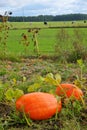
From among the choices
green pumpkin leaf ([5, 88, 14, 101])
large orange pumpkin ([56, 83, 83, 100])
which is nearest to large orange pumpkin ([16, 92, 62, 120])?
green pumpkin leaf ([5, 88, 14, 101])

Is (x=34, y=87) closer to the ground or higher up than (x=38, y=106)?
higher up

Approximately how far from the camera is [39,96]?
3.87 meters

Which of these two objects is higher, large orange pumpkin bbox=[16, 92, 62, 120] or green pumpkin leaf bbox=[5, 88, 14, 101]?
green pumpkin leaf bbox=[5, 88, 14, 101]

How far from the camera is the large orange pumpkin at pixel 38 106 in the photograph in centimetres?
380

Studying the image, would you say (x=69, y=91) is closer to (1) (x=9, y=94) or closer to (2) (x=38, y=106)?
(2) (x=38, y=106)

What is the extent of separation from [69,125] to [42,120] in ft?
1.43

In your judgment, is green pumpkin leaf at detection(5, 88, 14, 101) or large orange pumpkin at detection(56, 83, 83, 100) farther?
large orange pumpkin at detection(56, 83, 83, 100)

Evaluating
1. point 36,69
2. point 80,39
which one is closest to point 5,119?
point 36,69

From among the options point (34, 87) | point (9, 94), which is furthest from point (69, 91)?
point (9, 94)

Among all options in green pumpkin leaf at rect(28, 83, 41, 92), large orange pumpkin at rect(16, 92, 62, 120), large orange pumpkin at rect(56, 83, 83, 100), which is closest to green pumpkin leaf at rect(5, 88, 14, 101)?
large orange pumpkin at rect(16, 92, 62, 120)

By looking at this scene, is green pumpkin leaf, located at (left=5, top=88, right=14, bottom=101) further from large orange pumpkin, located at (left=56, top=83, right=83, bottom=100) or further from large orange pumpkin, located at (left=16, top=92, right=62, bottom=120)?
large orange pumpkin, located at (left=56, top=83, right=83, bottom=100)

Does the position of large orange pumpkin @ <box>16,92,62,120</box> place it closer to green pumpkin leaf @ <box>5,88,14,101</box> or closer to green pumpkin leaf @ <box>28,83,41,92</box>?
green pumpkin leaf @ <box>5,88,14,101</box>

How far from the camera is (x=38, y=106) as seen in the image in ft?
12.5

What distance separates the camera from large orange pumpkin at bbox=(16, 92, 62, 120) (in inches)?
150
